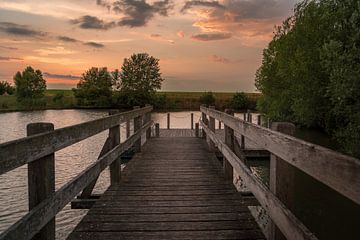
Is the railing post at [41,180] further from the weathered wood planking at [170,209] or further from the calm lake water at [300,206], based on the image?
the calm lake water at [300,206]

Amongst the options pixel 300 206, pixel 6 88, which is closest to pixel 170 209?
pixel 300 206

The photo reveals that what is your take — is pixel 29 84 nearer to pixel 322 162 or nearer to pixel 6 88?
pixel 6 88

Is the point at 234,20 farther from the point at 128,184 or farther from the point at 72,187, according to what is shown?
the point at 72,187

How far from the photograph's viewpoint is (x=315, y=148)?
2.16 meters

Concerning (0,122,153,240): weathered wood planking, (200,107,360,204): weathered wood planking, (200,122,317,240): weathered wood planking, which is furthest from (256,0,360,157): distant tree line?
(0,122,153,240): weathered wood planking

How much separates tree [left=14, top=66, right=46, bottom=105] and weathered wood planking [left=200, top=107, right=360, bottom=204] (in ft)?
292

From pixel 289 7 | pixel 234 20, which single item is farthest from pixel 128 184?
pixel 289 7

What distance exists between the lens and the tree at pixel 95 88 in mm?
77688

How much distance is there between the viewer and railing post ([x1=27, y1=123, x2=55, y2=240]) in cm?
280

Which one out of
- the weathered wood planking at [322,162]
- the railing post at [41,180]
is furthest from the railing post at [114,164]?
the weathered wood planking at [322,162]

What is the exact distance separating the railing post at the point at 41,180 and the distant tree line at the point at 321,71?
41.4ft

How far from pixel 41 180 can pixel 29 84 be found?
93.0 meters

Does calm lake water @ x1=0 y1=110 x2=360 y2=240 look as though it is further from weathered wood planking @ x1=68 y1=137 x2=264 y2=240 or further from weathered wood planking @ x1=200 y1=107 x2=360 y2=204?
weathered wood planking @ x1=200 y1=107 x2=360 y2=204

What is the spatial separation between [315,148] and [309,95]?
20.6 m
